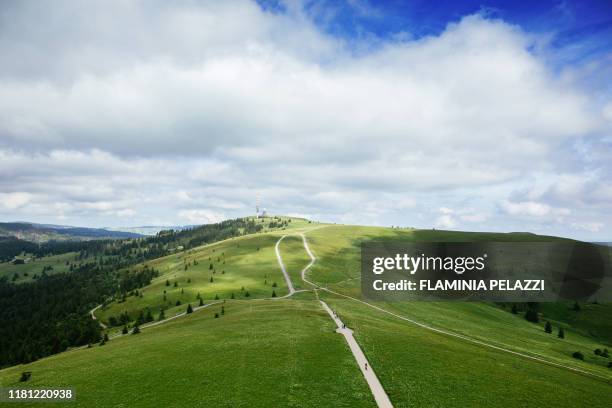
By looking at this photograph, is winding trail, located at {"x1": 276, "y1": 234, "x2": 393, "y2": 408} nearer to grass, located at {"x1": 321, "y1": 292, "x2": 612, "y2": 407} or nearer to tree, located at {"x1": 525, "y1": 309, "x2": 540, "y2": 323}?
grass, located at {"x1": 321, "y1": 292, "x2": 612, "y2": 407}

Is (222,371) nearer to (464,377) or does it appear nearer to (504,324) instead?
(464,377)

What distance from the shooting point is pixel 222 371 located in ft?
133

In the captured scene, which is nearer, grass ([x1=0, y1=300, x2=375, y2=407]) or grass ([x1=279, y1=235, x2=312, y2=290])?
grass ([x1=0, y1=300, x2=375, y2=407])

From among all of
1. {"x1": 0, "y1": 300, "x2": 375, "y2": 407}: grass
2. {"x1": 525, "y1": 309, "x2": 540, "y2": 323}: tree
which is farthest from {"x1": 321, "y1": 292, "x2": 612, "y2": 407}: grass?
{"x1": 525, "y1": 309, "x2": 540, "y2": 323}: tree

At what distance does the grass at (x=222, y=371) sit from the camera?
34.2 m

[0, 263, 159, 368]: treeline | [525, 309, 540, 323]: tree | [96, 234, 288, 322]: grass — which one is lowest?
[0, 263, 159, 368]: treeline

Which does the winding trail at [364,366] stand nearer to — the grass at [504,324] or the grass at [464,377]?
the grass at [464,377]

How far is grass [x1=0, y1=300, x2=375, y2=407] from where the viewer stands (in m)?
34.2

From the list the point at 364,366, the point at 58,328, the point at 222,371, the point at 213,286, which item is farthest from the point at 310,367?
the point at 58,328

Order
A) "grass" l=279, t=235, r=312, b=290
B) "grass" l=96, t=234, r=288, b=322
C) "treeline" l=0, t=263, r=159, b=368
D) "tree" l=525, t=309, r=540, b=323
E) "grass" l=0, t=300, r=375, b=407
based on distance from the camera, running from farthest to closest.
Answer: "grass" l=279, t=235, r=312, b=290, "tree" l=525, t=309, r=540, b=323, "grass" l=96, t=234, r=288, b=322, "treeline" l=0, t=263, r=159, b=368, "grass" l=0, t=300, r=375, b=407

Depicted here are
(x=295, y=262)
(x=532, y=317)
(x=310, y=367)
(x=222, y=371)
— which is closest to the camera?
(x=222, y=371)

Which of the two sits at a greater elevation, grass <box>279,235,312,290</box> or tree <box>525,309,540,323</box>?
grass <box>279,235,312,290</box>

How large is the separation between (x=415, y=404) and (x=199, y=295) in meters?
87.7

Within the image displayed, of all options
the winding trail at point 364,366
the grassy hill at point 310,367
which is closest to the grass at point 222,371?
the grassy hill at point 310,367
